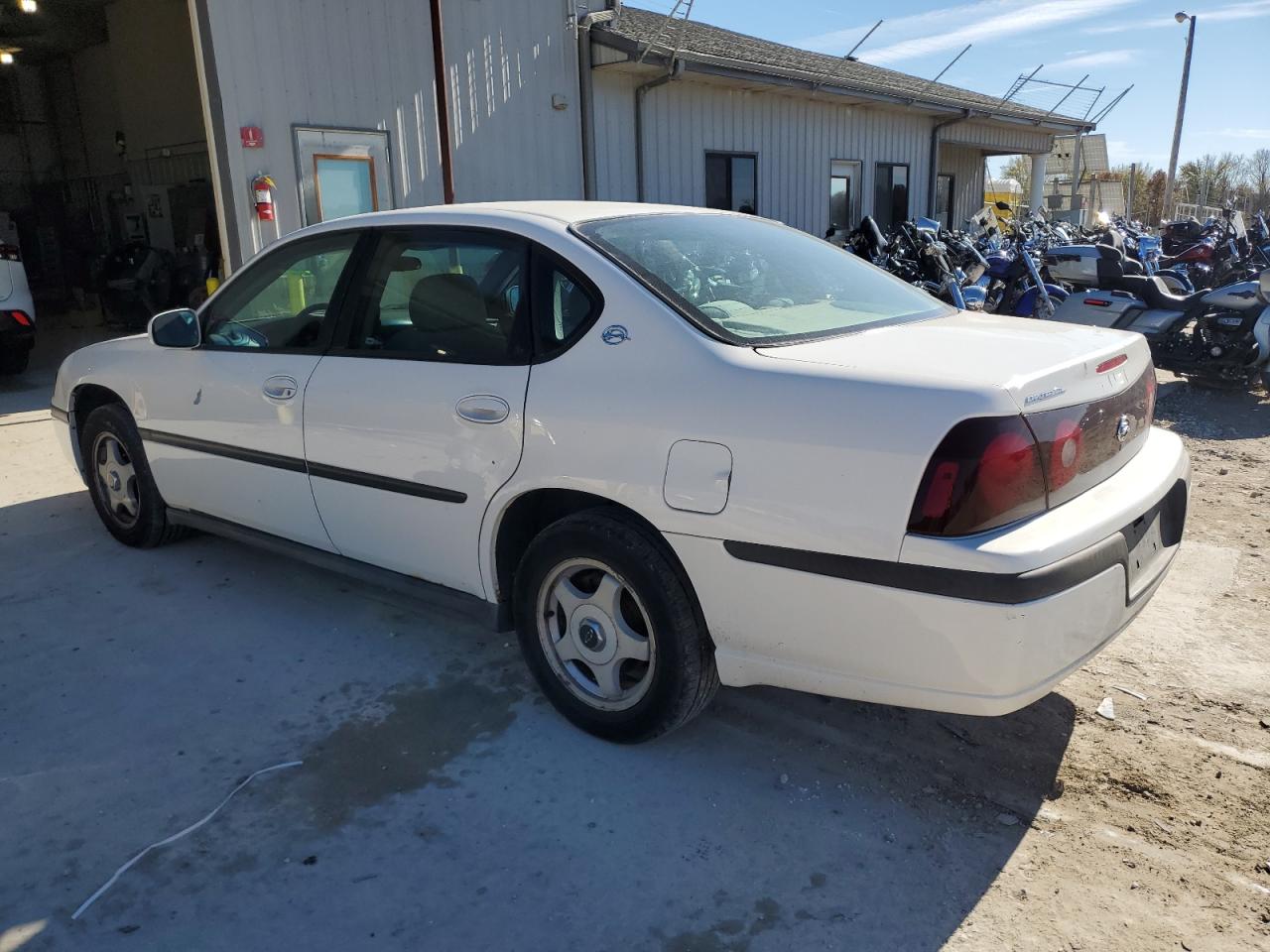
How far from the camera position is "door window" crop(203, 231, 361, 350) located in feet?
12.0

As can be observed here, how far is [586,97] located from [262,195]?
4.31 meters

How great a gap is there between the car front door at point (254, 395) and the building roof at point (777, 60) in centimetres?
779

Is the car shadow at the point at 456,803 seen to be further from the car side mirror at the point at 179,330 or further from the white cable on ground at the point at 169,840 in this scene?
the car side mirror at the point at 179,330

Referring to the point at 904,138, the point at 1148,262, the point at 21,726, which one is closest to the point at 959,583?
the point at 21,726

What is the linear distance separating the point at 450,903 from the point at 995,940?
1274 mm

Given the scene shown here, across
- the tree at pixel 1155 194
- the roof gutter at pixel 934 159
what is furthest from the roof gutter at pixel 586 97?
the tree at pixel 1155 194

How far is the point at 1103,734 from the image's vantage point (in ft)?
9.77

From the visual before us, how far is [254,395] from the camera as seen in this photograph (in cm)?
375

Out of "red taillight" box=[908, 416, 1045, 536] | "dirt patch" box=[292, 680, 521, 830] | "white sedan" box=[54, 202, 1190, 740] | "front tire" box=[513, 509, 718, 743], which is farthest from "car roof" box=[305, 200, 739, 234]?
"dirt patch" box=[292, 680, 521, 830]

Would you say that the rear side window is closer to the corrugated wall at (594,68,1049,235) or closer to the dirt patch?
the dirt patch

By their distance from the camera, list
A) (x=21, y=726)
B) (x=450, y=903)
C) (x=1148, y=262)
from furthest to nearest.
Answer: (x=1148, y=262)
(x=21, y=726)
(x=450, y=903)

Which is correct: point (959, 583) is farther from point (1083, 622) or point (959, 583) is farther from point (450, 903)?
point (450, 903)

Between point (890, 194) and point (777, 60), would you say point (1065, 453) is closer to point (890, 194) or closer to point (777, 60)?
point (777, 60)

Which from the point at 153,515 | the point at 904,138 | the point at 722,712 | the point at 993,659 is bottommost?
the point at 722,712
